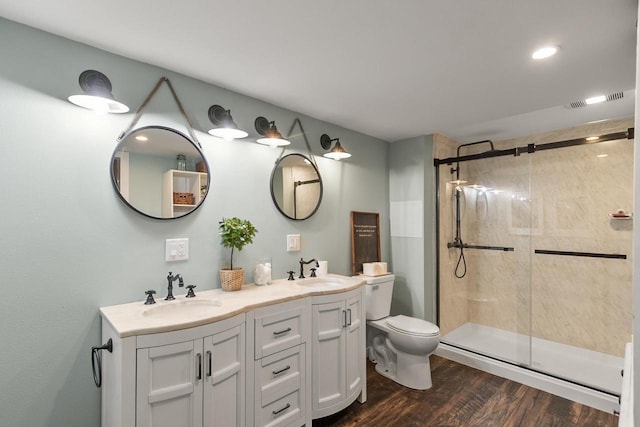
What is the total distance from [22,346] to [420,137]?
138 inches

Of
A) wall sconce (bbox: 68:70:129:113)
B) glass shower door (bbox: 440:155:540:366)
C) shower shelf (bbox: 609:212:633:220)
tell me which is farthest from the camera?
glass shower door (bbox: 440:155:540:366)

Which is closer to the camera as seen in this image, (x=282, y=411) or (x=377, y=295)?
(x=282, y=411)

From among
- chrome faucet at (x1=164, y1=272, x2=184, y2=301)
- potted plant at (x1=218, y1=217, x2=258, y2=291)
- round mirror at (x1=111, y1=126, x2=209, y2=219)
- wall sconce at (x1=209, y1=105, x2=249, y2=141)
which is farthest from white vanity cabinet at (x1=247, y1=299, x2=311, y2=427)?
wall sconce at (x1=209, y1=105, x2=249, y2=141)

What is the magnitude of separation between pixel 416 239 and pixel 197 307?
93.6 inches

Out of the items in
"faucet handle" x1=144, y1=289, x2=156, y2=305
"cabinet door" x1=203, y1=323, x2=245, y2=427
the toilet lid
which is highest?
"faucet handle" x1=144, y1=289, x2=156, y2=305

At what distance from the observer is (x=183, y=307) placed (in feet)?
5.88

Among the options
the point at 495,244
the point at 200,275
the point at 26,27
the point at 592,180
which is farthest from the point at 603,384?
the point at 26,27

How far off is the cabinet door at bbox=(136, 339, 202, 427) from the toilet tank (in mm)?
1755

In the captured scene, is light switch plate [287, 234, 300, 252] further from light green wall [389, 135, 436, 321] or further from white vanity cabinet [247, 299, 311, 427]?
light green wall [389, 135, 436, 321]

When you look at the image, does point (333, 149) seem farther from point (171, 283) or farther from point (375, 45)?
point (171, 283)

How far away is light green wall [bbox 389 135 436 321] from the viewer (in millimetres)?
3311

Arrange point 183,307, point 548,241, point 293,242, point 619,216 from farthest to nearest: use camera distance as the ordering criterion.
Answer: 1. point 548,241
2. point 619,216
3. point 293,242
4. point 183,307

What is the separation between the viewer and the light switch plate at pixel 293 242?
2568 mm

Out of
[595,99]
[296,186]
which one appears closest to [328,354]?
[296,186]
